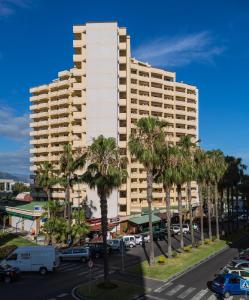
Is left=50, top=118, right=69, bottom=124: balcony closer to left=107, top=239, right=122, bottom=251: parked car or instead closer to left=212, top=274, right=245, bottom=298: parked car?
left=107, top=239, right=122, bottom=251: parked car

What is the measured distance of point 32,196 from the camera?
130125 mm

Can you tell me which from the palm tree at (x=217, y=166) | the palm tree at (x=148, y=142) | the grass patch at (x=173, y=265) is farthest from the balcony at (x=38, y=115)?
the palm tree at (x=148, y=142)

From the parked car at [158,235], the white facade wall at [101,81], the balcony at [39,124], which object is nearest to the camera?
the parked car at [158,235]

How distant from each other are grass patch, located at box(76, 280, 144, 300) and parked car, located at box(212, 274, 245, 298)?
637 cm

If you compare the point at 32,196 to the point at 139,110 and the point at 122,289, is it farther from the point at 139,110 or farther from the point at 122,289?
the point at 122,289

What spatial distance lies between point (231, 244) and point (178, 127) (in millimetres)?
59228

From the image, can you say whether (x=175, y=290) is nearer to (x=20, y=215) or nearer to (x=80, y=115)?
(x=20, y=215)

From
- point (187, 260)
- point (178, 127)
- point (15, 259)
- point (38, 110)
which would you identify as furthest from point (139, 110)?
point (15, 259)

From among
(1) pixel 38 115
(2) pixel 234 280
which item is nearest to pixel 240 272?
(2) pixel 234 280

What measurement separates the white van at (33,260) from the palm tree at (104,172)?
9.45 meters

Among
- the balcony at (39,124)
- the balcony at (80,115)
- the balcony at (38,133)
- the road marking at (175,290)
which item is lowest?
the road marking at (175,290)

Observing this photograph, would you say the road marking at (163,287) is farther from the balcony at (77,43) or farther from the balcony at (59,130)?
the balcony at (59,130)

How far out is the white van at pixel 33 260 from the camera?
143ft

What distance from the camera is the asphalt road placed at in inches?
1379
